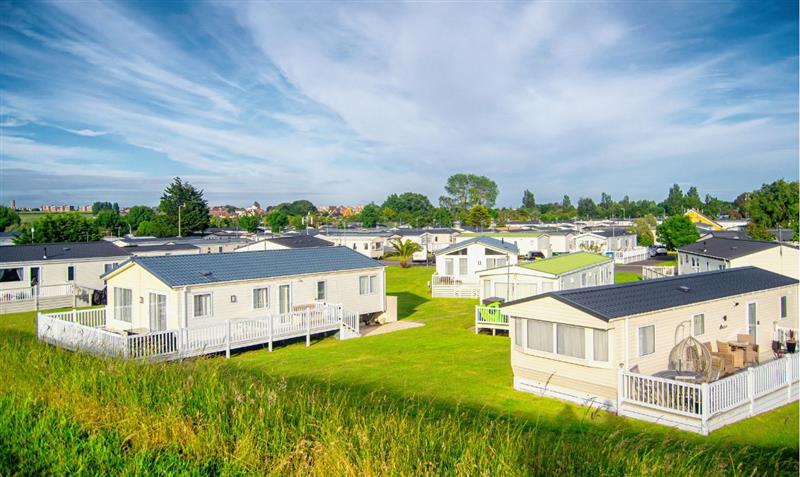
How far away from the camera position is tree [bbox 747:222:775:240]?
1870 inches

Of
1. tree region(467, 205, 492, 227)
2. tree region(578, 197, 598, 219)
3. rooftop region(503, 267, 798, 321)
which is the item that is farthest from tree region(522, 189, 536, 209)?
rooftop region(503, 267, 798, 321)

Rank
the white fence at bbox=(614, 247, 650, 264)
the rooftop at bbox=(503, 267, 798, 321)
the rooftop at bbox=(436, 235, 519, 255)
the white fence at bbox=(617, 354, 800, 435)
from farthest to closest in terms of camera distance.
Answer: the white fence at bbox=(614, 247, 650, 264) → the rooftop at bbox=(436, 235, 519, 255) → the rooftop at bbox=(503, 267, 798, 321) → the white fence at bbox=(617, 354, 800, 435)

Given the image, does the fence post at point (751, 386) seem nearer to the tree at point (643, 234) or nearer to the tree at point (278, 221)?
the tree at point (643, 234)

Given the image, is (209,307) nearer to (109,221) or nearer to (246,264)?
(246,264)

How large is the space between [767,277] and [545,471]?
1717 cm

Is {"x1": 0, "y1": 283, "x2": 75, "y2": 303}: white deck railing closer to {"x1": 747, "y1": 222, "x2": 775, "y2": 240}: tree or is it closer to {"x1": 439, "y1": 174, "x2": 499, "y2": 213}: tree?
{"x1": 747, "y1": 222, "x2": 775, "y2": 240}: tree

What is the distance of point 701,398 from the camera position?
1145 centimetres

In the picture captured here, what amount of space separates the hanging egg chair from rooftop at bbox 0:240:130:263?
31.7 metres

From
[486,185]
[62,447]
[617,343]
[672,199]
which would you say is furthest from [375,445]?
[672,199]

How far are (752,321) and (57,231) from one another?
53.2m

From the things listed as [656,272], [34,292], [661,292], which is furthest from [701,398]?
[34,292]

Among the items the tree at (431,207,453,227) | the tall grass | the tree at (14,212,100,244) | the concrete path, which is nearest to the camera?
the tall grass

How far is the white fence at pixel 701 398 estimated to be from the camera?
37.9 ft

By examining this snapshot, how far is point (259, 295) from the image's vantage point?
2092cm
